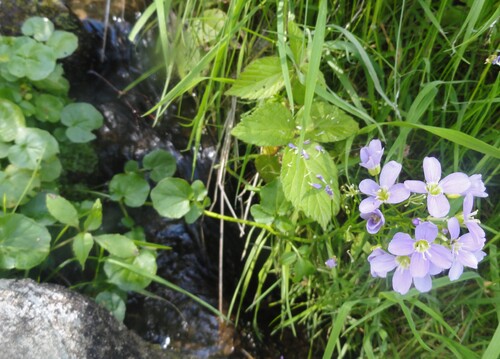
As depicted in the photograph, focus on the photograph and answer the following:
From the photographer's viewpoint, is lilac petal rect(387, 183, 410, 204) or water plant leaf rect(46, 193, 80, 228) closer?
lilac petal rect(387, 183, 410, 204)

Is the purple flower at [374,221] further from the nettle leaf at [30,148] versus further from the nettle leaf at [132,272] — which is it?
the nettle leaf at [30,148]

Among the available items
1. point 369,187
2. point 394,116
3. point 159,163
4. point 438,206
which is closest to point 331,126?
point 394,116

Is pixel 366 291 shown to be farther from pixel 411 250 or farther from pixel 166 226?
pixel 166 226

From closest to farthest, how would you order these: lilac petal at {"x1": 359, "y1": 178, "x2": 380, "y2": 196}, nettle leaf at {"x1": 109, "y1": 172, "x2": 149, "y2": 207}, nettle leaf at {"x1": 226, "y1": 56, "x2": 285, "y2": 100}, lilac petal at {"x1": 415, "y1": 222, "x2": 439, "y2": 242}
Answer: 1. lilac petal at {"x1": 415, "y1": 222, "x2": 439, "y2": 242}
2. lilac petal at {"x1": 359, "y1": 178, "x2": 380, "y2": 196}
3. nettle leaf at {"x1": 226, "y1": 56, "x2": 285, "y2": 100}
4. nettle leaf at {"x1": 109, "y1": 172, "x2": 149, "y2": 207}

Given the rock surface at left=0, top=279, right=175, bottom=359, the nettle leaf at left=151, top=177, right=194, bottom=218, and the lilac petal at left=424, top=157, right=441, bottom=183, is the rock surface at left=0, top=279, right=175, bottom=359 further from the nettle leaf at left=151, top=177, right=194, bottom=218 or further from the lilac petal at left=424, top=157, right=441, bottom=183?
the lilac petal at left=424, top=157, right=441, bottom=183

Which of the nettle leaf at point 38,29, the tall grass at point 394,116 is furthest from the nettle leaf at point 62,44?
the tall grass at point 394,116

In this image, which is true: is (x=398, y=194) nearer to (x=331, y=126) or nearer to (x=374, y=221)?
(x=374, y=221)

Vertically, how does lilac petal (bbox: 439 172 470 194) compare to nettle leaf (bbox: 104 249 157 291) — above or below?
above

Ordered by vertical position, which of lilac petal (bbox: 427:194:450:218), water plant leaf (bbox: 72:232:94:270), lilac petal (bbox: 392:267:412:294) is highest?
lilac petal (bbox: 427:194:450:218)

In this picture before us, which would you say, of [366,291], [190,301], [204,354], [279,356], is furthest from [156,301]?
[366,291]

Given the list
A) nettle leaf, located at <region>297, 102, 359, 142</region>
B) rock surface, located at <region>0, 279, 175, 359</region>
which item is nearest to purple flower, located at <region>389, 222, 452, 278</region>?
nettle leaf, located at <region>297, 102, 359, 142</region>
